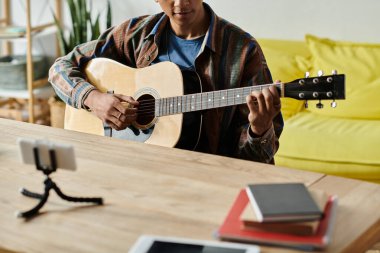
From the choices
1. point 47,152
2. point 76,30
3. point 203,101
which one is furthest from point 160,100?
point 76,30

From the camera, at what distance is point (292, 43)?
11.6 feet

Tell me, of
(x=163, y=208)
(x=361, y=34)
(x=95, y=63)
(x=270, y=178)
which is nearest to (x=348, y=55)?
(x=361, y=34)

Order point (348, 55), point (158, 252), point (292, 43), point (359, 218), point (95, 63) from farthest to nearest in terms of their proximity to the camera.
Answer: point (292, 43)
point (348, 55)
point (95, 63)
point (359, 218)
point (158, 252)

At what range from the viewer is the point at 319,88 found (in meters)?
1.81

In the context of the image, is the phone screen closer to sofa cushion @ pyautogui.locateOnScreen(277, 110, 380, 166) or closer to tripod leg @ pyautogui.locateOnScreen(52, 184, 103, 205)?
tripod leg @ pyautogui.locateOnScreen(52, 184, 103, 205)

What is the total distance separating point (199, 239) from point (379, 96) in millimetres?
2035

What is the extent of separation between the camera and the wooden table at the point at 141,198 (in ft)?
4.40

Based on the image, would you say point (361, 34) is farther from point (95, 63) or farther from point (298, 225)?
point (298, 225)

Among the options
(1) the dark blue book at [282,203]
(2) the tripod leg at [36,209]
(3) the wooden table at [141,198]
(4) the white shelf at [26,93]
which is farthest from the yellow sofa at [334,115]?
(2) the tripod leg at [36,209]

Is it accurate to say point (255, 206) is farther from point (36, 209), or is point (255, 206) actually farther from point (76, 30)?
point (76, 30)

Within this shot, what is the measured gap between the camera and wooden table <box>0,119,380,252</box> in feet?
4.40

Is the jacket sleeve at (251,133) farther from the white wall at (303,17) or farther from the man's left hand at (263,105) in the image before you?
the white wall at (303,17)

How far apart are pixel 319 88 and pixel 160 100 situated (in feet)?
1.81

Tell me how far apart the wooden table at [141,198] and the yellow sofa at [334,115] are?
4.05 ft
